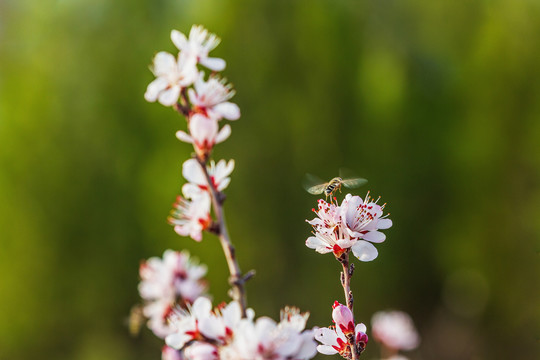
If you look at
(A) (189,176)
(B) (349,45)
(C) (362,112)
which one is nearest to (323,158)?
(C) (362,112)

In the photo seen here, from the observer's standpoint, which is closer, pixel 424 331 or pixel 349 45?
pixel 349 45

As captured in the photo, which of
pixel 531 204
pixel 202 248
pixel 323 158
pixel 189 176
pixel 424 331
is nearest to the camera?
pixel 189 176

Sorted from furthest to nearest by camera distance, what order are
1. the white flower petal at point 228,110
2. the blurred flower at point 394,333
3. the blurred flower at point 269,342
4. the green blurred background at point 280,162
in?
1. the green blurred background at point 280,162
2. the blurred flower at point 394,333
3. the white flower petal at point 228,110
4. the blurred flower at point 269,342

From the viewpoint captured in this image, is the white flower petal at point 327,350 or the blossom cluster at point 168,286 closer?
the white flower petal at point 327,350

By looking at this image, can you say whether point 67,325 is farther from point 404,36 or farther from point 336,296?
point 404,36

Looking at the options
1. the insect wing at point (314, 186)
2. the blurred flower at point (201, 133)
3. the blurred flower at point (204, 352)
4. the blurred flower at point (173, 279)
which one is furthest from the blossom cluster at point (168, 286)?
the blurred flower at point (204, 352)

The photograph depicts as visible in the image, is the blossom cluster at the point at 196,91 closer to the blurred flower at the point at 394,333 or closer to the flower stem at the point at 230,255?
the flower stem at the point at 230,255

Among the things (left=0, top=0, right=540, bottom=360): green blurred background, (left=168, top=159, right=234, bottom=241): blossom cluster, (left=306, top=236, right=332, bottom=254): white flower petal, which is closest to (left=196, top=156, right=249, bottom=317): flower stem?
(left=168, top=159, right=234, bottom=241): blossom cluster

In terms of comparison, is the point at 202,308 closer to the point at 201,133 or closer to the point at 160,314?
the point at 201,133
